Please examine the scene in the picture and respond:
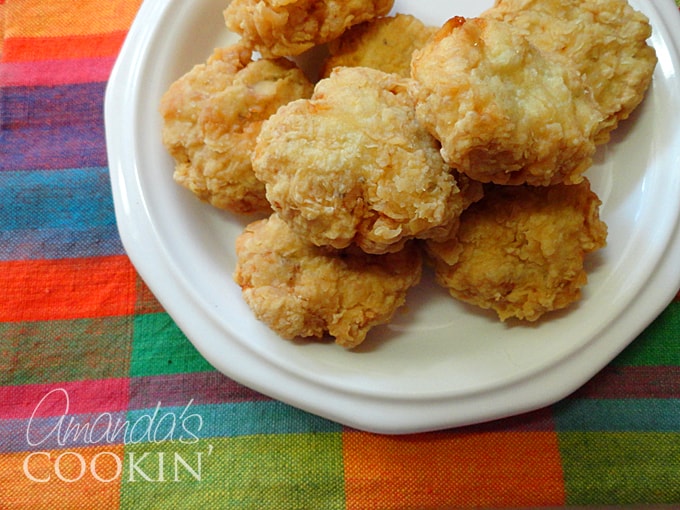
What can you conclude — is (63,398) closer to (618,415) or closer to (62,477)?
(62,477)

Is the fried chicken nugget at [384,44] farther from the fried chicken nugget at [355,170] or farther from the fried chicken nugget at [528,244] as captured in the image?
the fried chicken nugget at [528,244]

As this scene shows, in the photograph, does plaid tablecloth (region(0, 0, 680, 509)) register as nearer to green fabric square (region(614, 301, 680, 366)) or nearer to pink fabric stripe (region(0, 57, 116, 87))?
green fabric square (region(614, 301, 680, 366))

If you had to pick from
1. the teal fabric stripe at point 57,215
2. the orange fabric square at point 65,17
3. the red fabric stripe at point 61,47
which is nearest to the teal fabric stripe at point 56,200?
the teal fabric stripe at point 57,215

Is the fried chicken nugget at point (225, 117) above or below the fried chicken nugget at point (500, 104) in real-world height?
below

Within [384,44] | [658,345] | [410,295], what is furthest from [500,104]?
[658,345]

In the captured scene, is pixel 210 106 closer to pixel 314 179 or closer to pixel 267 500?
pixel 314 179
